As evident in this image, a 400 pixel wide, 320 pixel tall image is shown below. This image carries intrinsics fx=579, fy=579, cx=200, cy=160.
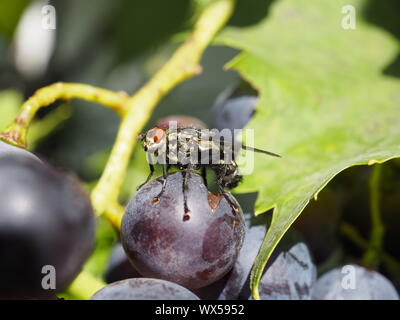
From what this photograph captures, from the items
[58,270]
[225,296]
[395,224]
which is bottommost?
[395,224]

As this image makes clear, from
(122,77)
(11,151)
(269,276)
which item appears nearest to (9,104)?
(122,77)

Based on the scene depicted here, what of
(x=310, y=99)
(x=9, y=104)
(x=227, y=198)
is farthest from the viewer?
(x=9, y=104)

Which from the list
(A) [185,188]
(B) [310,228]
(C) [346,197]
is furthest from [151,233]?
(C) [346,197]

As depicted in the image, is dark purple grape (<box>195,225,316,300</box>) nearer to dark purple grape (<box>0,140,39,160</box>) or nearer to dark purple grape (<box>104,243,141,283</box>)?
dark purple grape (<box>104,243,141,283</box>)

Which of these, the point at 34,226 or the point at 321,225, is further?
the point at 321,225

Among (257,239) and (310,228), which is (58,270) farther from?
(310,228)

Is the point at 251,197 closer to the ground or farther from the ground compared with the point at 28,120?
closer to the ground

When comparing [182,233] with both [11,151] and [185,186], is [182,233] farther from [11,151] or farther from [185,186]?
[11,151]
